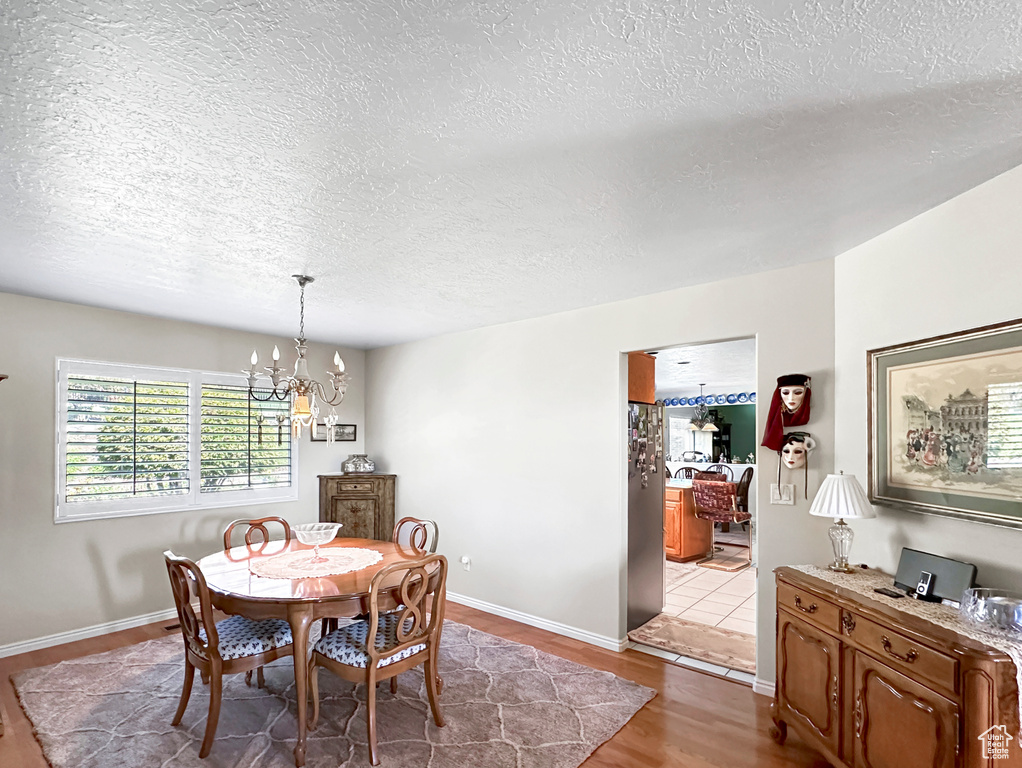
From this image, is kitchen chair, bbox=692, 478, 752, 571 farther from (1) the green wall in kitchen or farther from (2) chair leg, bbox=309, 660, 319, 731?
(2) chair leg, bbox=309, 660, 319, 731

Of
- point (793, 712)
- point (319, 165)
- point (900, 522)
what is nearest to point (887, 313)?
point (900, 522)

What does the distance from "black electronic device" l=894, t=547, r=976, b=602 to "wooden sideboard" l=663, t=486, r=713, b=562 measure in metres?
4.44

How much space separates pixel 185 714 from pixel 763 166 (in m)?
3.71

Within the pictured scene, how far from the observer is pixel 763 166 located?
1935mm

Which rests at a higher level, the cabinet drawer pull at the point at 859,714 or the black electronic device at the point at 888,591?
the black electronic device at the point at 888,591

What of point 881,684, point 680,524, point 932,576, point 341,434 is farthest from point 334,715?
point 680,524

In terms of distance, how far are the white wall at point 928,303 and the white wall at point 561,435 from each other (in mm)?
176

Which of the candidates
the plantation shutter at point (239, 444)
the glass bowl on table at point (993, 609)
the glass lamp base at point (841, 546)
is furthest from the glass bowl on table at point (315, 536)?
the glass bowl on table at point (993, 609)

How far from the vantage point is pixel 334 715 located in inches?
114

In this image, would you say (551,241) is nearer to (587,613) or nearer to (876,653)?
(876,653)

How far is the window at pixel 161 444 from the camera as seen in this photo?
3996 millimetres

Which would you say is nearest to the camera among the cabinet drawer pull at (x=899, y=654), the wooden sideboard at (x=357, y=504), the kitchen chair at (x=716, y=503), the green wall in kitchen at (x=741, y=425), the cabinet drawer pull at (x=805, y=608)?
the cabinet drawer pull at (x=899, y=654)

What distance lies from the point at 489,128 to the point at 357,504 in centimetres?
435

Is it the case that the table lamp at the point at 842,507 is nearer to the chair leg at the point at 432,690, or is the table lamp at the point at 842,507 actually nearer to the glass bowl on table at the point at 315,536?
the chair leg at the point at 432,690
